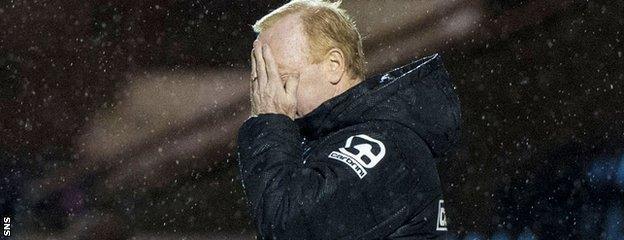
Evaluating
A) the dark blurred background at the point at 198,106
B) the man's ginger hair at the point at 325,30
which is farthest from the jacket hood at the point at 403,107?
the dark blurred background at the point at 198,106

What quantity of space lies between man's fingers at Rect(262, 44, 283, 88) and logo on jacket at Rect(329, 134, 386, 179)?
0.17 metres

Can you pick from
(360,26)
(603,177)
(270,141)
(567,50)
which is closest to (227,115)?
(360,26)

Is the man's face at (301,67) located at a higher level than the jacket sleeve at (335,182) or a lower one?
higher

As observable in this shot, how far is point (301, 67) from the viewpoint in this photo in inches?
66.5

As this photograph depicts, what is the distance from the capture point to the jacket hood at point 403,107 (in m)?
1.60

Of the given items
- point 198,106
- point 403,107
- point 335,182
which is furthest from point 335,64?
point 198,106

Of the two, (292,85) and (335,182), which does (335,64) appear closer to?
(292,85)

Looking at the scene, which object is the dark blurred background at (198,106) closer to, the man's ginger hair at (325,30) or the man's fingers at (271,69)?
the man's ginger hair at (325,30)

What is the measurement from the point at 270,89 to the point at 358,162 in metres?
0.22

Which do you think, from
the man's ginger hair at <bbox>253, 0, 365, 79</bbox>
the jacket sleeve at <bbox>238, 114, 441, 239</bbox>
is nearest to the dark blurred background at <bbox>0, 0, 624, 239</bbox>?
the man's ginger hair at <bbox>253, 0, 365, 79</bbox>

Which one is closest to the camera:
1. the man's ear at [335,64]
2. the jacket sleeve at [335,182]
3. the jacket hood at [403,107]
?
the jacket sleeve at [335,182]

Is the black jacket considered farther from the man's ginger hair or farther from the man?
the man's ginger hair

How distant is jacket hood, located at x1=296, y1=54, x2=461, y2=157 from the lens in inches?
63.1

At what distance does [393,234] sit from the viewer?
5.07ft
